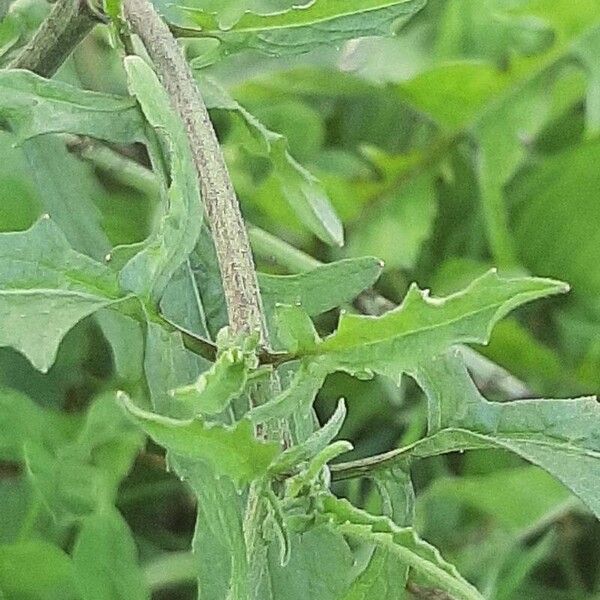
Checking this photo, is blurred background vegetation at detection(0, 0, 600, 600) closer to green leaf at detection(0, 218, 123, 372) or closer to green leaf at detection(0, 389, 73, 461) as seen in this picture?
green leaf at detection(0, 389, 73, 461)

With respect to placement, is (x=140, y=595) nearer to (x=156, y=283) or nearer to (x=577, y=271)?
(x=156, y=283)

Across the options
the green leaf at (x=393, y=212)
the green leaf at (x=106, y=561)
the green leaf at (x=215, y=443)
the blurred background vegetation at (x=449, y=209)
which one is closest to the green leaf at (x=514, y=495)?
the blurred background vegetation at (x=449, y=209)

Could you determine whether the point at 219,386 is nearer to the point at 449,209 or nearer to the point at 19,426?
the point at 19,426

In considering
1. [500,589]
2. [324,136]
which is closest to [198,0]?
[324,136]

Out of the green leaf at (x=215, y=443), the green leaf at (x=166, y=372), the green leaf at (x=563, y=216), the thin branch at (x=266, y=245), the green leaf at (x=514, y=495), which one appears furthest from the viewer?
the green leaf at (x=563, y=216)

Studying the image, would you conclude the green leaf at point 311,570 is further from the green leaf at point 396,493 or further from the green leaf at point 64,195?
the green leaf at point 64,195

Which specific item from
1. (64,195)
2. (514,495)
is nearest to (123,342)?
(64,195)
